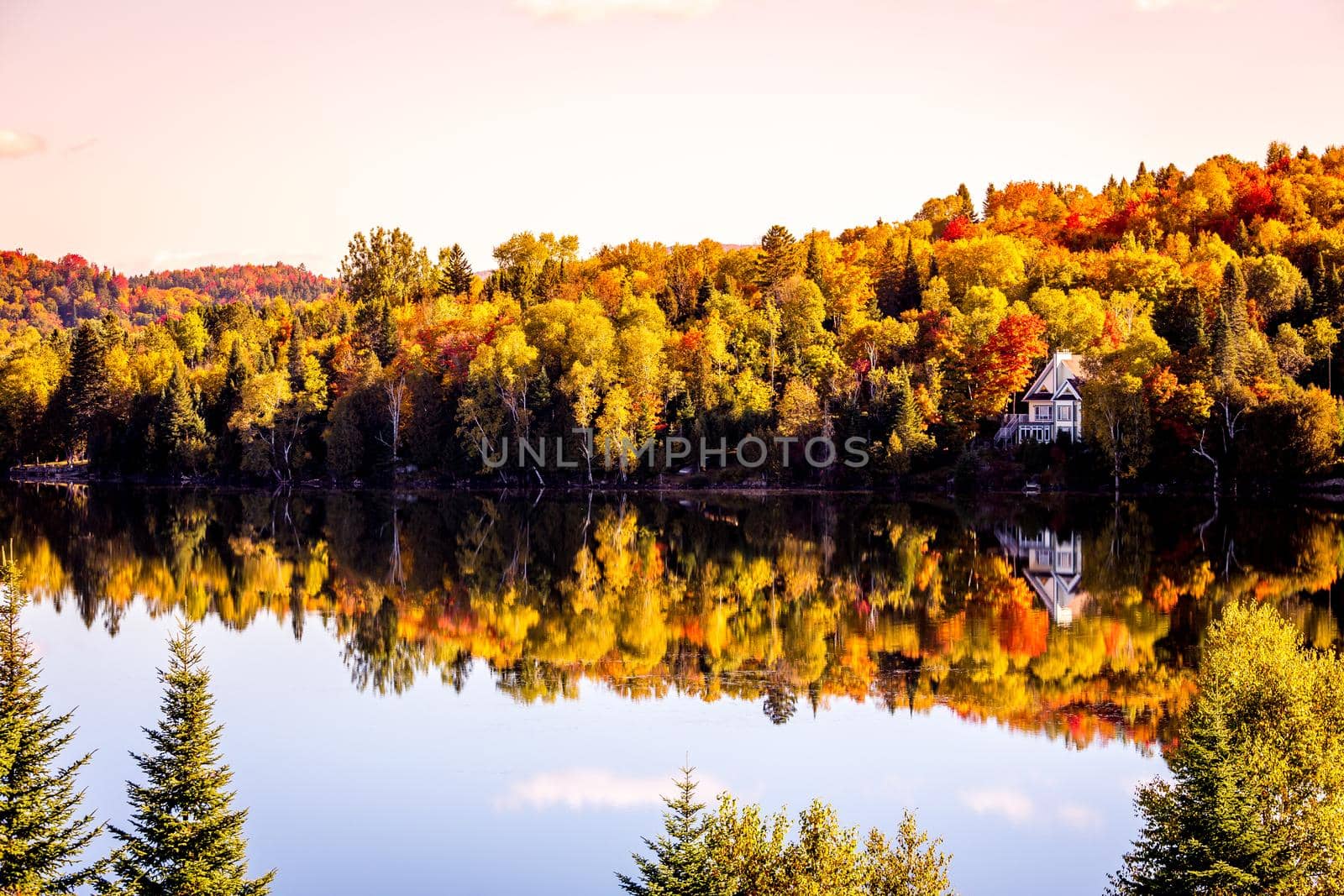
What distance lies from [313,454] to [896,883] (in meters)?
91.2

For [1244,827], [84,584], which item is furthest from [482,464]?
[1244,827]

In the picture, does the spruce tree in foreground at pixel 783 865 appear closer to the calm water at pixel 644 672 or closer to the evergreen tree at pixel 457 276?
the calm water at pixel 644 672

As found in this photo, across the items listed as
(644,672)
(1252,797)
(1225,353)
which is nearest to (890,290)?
(1225,353)

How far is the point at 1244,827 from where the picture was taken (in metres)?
16.8

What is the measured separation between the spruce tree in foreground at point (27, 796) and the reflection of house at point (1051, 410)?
7339 cm

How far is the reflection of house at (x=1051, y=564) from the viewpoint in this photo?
1593 inches

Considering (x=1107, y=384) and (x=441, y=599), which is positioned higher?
(x=1107, y=384)

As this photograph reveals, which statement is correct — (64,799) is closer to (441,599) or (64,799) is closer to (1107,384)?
(441,599)

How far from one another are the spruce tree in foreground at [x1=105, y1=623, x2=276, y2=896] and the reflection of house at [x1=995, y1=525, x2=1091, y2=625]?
26.5 meters

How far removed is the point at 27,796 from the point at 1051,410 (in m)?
76.9

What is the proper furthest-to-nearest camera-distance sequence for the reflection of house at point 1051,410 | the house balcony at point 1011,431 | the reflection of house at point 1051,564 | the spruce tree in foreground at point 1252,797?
1. the reflection of house at point 1051,410
2. the house balcony at point 1011,431
3. the reflection of house at point 1051,564
4. the spruce tree in foreground at point 1252,797

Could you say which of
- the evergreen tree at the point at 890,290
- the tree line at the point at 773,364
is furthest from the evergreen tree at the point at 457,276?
the evergreen tree at the point at 890,290

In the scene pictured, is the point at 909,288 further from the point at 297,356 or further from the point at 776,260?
the point at 297,356

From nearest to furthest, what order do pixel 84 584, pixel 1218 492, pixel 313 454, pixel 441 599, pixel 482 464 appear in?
pixel 441 599
pixel 84 584
pixel 1218 492
pixel 482 464
pixel 313 454
